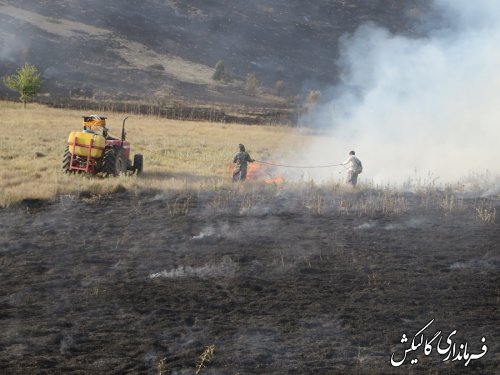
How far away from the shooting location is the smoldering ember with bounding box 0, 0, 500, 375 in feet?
22.1

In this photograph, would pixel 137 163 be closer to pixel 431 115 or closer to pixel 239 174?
pixel 239 174

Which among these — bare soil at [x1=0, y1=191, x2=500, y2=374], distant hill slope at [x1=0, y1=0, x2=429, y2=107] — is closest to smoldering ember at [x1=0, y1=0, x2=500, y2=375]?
bare soil at [x1=0, y1=191, x2=500, y2=374]

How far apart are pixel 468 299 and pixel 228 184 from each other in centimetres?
855

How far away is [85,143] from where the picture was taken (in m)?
15.8

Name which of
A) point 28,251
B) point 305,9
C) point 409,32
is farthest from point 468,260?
point 305,9

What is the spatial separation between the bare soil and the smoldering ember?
0.11 feet

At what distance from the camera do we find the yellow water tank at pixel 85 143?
15688 millimetres

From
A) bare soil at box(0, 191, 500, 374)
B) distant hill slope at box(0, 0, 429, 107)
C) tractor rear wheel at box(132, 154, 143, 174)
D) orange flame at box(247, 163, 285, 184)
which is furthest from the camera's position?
distant hill slope at box(0, 0, 429, 107)

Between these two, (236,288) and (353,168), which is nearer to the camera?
(236,288)

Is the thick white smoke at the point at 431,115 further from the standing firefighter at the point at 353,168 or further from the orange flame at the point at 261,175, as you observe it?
the standing firefighter at the point at 353,168

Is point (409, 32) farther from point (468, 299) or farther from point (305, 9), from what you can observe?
point (468, 299)

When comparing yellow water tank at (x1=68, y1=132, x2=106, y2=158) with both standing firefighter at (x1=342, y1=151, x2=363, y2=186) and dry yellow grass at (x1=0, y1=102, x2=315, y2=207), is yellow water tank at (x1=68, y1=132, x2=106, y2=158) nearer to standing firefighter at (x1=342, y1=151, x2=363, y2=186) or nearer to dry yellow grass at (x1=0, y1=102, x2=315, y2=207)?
dry yellow grass at (x1=0, y1=102, x2=315, y2=207)

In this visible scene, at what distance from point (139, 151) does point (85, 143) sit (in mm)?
6926

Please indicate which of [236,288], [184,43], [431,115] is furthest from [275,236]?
[184,43]
